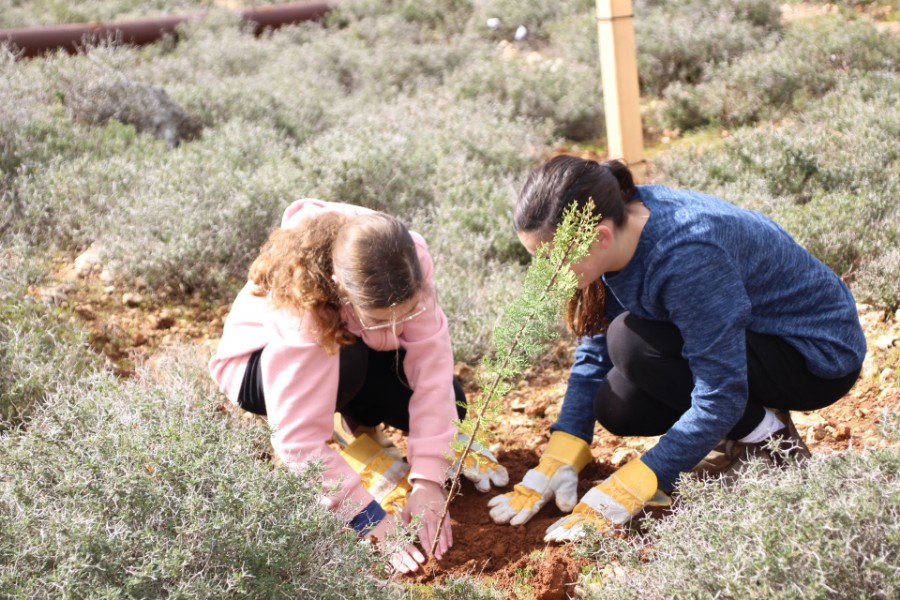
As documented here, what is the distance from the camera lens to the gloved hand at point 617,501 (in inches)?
92.8

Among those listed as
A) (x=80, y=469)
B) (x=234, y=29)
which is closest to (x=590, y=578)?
(x=80, y=469)

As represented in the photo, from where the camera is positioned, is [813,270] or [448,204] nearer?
[813,270]

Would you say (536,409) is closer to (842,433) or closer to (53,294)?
(842,433)

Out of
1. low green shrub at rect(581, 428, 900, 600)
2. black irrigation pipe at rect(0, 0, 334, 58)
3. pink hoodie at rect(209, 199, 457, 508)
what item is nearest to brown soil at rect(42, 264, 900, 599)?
pink hoodie at rect(209, 199, 457, 508)

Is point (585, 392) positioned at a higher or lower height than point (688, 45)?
higher

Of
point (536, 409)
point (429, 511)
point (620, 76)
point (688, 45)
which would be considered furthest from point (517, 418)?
point (688, 45)

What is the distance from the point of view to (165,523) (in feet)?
6.25

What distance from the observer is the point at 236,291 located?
13.3 ft

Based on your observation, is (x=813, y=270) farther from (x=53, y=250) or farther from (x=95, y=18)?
(x=95, y=18)

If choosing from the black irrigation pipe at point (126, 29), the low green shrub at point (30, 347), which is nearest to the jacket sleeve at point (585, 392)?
the low green shrub at point (30, 347)

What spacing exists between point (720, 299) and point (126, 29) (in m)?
7.02

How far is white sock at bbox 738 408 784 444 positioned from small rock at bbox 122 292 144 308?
103 inches

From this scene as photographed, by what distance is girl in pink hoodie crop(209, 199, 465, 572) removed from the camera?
2336 millimetres

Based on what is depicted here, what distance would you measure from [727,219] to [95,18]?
8582 mm
